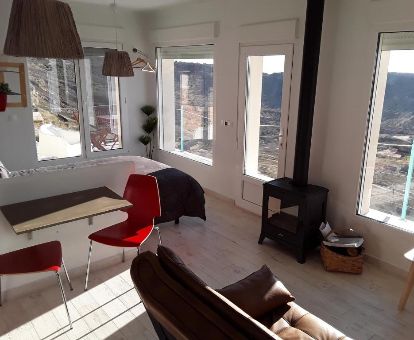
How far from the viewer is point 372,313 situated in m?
2.65

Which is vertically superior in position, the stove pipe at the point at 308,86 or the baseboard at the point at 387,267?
the stove pipe at the point at 308,86

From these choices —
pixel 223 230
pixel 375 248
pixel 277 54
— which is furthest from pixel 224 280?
pixel 277 54

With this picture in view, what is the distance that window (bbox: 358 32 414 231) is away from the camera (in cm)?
298

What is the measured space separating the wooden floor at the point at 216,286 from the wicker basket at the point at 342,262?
62mm

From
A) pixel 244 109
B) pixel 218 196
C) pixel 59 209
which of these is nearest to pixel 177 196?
pixel 218 196

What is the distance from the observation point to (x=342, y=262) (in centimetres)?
315

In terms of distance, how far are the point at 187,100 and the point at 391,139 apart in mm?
3233

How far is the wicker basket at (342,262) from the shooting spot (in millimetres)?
3131

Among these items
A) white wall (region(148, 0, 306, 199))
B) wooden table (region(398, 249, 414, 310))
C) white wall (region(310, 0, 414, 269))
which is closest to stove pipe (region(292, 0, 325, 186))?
white wall (region(310, 0, 414, 269))

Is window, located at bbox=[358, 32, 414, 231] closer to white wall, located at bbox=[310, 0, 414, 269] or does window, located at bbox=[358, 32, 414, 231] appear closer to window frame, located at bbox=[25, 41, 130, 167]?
white wall, located at bbox=[310, 0, 414, 269]

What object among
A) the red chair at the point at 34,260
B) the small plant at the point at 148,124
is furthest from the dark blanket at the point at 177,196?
the small plant at the point at 148,124

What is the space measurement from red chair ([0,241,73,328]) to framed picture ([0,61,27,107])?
116 inches

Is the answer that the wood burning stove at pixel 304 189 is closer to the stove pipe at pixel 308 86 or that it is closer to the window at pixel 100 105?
the stove pipe at pixel 308 86

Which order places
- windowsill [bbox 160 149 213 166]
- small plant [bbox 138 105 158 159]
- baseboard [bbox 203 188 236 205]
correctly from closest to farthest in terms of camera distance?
baseboard [bbox 203 188 236 205] < windowsill [bbox 160 149 213 166] < small plant [bbox 138 105 158 159]
